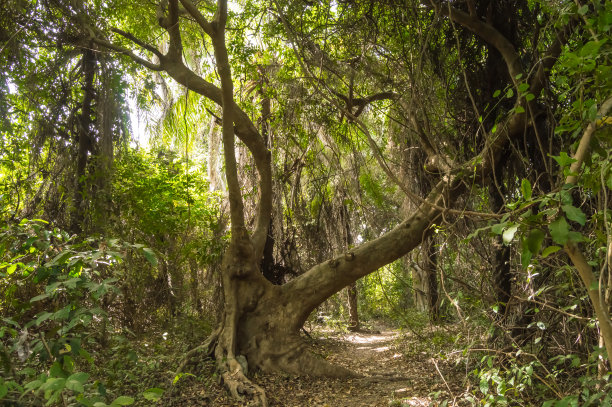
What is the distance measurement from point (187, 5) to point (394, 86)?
2760 millimetres

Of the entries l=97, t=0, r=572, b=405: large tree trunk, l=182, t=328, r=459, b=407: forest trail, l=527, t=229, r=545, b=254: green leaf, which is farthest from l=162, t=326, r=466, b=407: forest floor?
l=527, t=229, r=545, b=254: green leaf

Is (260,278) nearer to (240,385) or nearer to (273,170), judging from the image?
(240,385)

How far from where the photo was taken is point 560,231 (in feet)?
4.68

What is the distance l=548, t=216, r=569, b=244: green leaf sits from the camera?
1402 mm

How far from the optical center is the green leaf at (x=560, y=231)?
1402 millimetres

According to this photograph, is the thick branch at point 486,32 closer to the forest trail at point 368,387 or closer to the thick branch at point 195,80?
the thick branch at point 195,80

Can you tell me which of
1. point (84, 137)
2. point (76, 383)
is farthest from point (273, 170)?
point (76, 383)

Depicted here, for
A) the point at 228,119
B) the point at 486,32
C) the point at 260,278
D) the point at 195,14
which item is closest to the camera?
the point at 486,32

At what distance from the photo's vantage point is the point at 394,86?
5949 mm

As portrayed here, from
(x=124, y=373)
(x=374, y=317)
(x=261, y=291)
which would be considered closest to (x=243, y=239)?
(x=261, y=291)

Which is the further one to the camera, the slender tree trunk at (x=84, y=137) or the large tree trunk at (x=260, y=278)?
the slender tree trunk at (x=84, y=137)

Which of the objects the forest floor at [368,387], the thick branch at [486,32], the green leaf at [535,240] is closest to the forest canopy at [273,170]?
the thick branch at [486,32]

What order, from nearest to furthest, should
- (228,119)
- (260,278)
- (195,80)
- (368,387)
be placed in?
(368,387), (228,119), (195,80), (260,278)

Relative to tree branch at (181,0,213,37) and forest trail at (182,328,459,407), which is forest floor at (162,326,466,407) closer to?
forest trail at (182,328,459,407)
